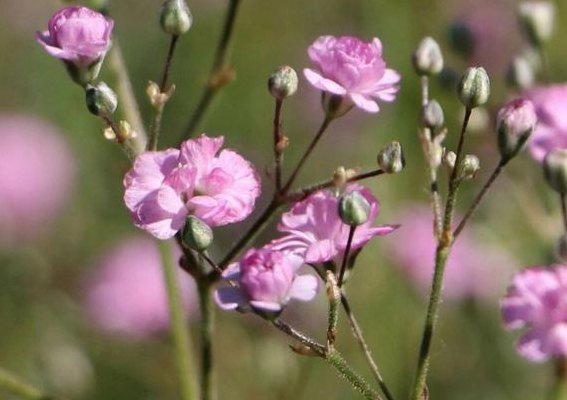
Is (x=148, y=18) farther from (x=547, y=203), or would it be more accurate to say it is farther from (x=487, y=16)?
(x=547, y=203)

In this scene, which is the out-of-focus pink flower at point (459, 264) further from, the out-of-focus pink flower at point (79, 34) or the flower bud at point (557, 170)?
the out-of-focus pink flower at point (79, 34)

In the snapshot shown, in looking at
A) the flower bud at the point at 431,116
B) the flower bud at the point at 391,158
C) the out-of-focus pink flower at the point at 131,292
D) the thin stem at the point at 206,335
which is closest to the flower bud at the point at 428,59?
the flower bud at the point at 431,116

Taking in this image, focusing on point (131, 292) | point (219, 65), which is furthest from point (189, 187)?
point (131, 292)

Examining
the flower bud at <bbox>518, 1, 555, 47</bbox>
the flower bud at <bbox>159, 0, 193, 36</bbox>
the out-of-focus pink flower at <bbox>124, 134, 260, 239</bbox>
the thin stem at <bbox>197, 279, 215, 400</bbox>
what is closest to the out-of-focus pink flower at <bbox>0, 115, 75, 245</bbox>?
the flower bud at <bbox>518, 1, 555, 47</bbox>

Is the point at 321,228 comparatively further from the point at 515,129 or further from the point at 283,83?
the point at 515,129

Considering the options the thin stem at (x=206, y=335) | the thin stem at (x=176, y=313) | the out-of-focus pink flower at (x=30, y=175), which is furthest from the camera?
the out-of-focus pink flower at (x=30, y=175)
